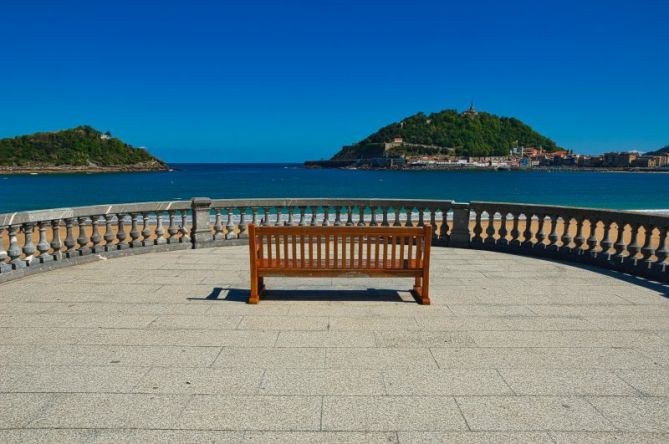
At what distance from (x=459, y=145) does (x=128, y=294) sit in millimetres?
196199

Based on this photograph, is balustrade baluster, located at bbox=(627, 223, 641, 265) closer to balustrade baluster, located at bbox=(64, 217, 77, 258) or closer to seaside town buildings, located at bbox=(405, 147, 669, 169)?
balustrade baluster, located at bbox=(64, 217, 77, 258)

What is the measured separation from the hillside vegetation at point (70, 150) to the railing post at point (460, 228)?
16434 cm

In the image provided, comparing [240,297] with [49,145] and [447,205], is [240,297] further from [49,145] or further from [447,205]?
[49,145]

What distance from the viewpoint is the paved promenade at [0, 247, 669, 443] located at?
320 centimetres

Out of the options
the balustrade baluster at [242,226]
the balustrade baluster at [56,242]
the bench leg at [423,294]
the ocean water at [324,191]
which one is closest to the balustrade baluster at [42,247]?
the balustrade baluster at [56,242]

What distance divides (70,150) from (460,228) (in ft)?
568

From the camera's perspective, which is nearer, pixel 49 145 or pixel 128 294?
pixel 128 294

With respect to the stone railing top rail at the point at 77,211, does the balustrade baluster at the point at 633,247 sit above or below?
below

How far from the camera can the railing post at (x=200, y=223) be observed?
1022 cm

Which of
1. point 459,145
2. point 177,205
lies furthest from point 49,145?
point 177,205

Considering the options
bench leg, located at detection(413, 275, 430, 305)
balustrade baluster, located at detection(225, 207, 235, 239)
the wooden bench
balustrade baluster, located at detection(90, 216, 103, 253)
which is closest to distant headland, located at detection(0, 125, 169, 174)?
balustrade baluster, located at detection(225, 207, 235, 239)

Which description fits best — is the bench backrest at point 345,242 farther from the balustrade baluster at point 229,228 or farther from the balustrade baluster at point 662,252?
the balustrade baluster at point 229,228

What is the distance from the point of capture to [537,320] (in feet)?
17.9

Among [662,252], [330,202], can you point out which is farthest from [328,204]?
[662,252]
